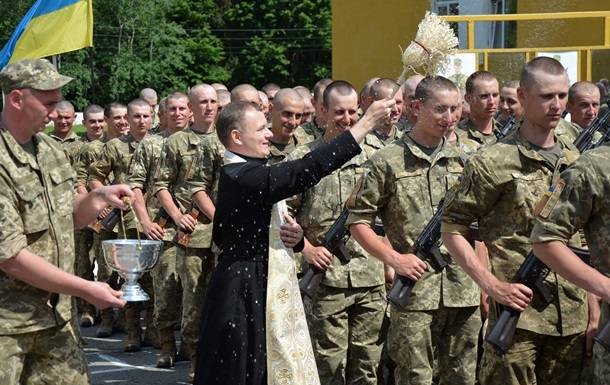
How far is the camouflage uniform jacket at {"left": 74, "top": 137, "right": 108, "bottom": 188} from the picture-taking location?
13681mm

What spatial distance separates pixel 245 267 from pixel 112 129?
8.43 metres

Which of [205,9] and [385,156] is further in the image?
[205,9]

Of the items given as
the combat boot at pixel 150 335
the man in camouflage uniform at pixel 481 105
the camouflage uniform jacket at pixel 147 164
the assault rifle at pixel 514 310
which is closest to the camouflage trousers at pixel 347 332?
the man in camouflage uniform at pixel 481 105

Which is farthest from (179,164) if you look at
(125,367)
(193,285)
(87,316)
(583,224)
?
(583,224)

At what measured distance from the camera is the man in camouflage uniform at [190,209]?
10266 mm

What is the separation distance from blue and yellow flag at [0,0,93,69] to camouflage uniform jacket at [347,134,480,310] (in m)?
5.02

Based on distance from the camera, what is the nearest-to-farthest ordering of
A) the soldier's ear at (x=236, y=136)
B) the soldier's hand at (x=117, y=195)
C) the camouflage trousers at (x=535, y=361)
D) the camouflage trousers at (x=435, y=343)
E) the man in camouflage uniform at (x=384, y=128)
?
the soldier's hand at (x=117, y=195) < the camouflage trousers at (x=535, y=361) < the soldier's ear at (x=236, y=136) < the camouflage trousers at (x=435, y=343) < the man in camouflage uniform at (x=384, y=128)

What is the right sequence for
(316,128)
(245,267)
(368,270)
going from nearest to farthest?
(245,267) < (368,270) < (316,128)

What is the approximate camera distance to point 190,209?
10570mm

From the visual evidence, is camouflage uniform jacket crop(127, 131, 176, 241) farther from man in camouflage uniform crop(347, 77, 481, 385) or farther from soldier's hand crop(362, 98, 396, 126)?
soldier's hand crop(362, 98, 396, 126)

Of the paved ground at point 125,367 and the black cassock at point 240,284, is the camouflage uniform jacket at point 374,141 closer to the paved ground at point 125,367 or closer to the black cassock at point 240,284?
the paved ground at point 125,367

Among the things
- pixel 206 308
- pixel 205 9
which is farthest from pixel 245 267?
pixel 205 9

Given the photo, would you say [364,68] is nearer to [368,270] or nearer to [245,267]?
[368,270]

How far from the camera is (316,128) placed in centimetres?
1020
